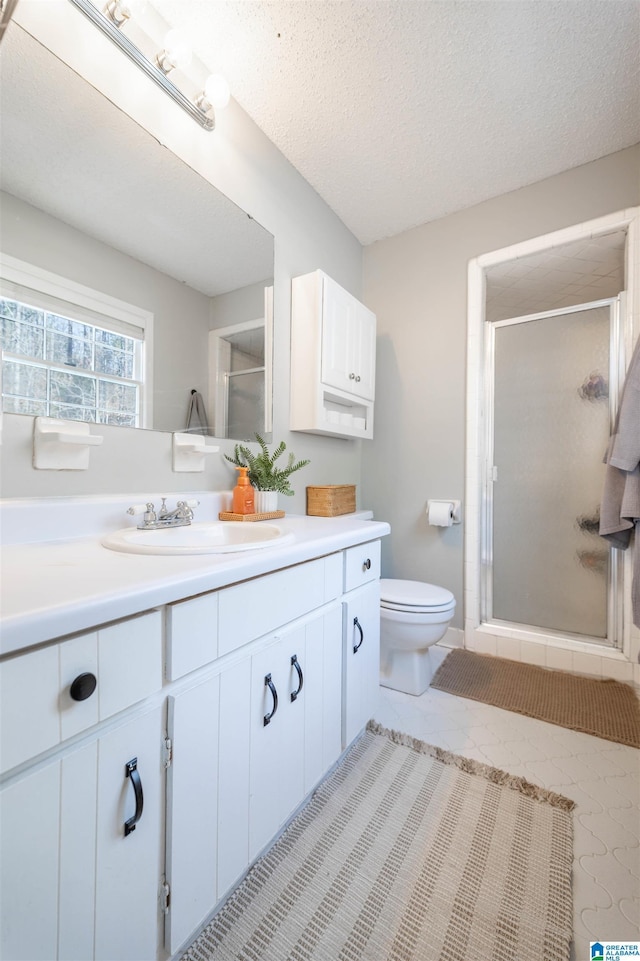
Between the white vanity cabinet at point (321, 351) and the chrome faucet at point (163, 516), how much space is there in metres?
0.84

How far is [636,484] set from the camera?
→ 1.69 meters

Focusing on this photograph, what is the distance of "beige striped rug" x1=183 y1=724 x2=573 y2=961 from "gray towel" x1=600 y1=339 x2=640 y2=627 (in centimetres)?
103

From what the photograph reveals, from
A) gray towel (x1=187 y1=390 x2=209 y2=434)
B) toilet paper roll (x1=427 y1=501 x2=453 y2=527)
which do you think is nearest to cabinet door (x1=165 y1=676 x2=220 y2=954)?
gray towel (x1=187 y1=390 x2=209 y2=434)

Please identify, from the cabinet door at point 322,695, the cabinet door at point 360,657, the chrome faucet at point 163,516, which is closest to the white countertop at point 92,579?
the chrome faucet at point 163,516

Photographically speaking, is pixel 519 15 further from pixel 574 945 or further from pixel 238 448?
pixel 574 945

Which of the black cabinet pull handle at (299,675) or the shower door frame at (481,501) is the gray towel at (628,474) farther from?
the black cabinet pull handle at (299,675)

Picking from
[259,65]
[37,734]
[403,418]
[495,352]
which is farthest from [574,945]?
[259,65]

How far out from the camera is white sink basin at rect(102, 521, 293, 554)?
2.74 feet

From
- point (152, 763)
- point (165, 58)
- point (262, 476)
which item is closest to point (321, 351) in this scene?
point (262, 476)

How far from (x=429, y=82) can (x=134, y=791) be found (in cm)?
234

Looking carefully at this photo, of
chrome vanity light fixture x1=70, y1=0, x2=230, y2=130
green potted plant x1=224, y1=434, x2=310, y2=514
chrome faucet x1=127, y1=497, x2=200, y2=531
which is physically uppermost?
chrome vanity light fixture x1=70, y1=0, x2=230, y2=130

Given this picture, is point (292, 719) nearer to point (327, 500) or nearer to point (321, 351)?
point (327, 500)

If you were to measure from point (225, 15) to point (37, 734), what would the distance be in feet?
6.58

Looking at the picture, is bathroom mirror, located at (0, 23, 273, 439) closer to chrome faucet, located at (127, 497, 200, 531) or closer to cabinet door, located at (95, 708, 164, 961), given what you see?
chrome faucet, located at (127, 497, 200, 531)
